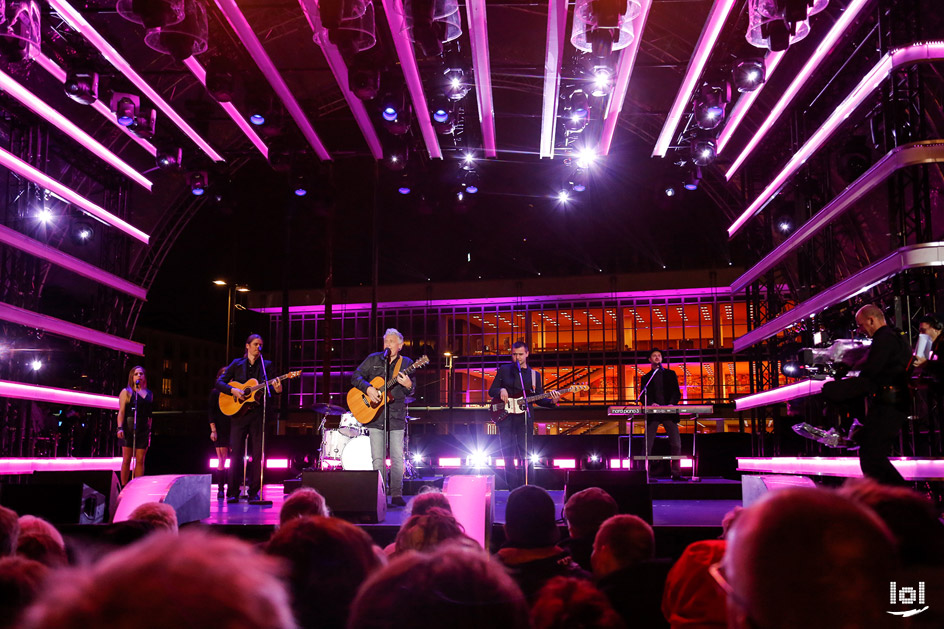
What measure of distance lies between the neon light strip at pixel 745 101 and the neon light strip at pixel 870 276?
276cm

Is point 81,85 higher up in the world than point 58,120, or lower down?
higher up

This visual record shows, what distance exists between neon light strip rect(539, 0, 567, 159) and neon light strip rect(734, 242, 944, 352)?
13.3ft

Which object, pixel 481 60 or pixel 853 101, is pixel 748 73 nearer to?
pixel 853 101

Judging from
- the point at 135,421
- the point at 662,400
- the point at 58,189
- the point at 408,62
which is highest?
the point at 408,62

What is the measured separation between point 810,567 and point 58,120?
11.3 m

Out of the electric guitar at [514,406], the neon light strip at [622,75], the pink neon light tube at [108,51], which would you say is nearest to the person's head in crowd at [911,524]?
the neon light strip at [622,75]

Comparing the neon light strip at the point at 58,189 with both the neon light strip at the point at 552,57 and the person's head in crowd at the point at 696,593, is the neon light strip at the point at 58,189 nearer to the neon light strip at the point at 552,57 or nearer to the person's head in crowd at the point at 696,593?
the neon light strip at the point at 552,57

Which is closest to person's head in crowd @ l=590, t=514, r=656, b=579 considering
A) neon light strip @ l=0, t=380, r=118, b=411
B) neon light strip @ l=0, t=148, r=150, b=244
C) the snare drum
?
neon light strip @ l=0, t=380, r=118, b=411

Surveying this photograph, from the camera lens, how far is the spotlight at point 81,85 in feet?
32.0

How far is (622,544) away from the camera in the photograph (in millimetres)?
3195

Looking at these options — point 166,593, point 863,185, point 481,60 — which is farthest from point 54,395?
point 166,593

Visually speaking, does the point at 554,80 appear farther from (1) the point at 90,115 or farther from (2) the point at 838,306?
(1) the point at 90,115

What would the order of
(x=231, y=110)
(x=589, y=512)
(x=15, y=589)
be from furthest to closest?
(x=231, y=110)
(x=589, y=512)
(x=15, y=589)

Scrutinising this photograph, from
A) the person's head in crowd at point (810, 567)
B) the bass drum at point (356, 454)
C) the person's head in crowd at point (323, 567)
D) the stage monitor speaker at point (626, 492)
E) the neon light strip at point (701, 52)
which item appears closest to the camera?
the person's head in crowd at point (810, 567)
